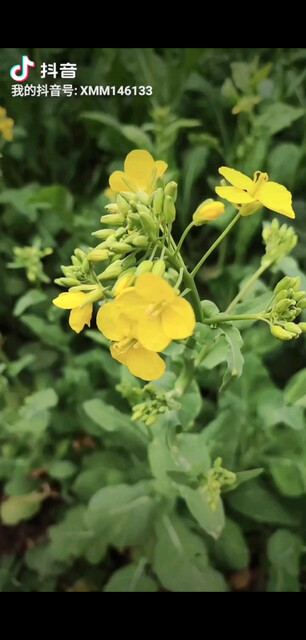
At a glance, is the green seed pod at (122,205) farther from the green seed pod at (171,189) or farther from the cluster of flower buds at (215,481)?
the cluster of flower buds at (215,481)

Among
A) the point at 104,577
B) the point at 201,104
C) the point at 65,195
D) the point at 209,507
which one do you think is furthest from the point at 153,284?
the point at 201,104

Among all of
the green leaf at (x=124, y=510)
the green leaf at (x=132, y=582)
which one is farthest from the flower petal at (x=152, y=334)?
the green leaf at (x=132, y=582)

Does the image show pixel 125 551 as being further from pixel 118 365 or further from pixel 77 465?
pixel 118 365

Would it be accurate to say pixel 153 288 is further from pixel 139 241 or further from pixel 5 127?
pixel 5 127

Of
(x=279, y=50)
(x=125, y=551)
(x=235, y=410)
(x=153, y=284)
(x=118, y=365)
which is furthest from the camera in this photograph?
(x=279, y=50)

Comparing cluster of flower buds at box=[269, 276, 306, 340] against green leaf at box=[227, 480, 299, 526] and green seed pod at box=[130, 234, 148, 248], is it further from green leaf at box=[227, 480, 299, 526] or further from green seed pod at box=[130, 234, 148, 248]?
green leaf at box=[227, 480, 299, 526]

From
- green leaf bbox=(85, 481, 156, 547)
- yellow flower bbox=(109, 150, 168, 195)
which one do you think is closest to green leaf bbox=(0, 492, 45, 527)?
green leaf bbox=(85, 481, 156, 547)

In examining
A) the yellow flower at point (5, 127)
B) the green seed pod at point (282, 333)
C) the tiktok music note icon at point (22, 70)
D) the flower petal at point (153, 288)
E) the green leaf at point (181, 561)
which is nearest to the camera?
the flower petal at point (153, 288)
